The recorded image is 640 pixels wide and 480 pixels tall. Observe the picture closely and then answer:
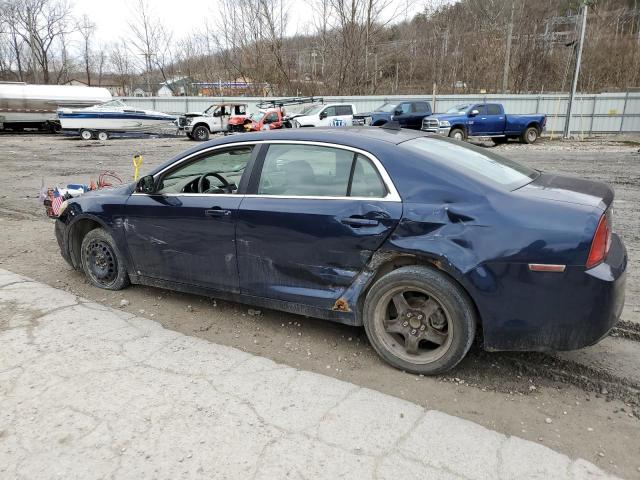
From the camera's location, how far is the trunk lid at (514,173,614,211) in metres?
3.04

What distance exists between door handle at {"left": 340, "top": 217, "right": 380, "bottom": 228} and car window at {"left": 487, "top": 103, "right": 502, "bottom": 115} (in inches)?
757

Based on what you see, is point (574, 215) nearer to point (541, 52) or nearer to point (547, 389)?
point (547, 389)

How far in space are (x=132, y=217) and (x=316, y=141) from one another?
1874mm

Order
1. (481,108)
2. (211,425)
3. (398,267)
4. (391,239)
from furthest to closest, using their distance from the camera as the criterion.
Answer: (481,108) → (398,267) → (391,239) → (211,425)

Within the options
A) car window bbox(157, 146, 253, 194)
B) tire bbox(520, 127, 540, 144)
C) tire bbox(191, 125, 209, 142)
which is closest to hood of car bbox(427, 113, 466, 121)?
tire bbox(520, 127, 540, 144)

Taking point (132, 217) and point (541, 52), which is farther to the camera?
point (541, 52)

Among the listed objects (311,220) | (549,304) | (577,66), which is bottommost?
(549,304)

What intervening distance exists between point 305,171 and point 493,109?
19134 mm

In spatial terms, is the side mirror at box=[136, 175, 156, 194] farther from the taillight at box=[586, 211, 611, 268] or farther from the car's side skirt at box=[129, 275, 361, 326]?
the taillight at box=[586, 211, 611, 268]

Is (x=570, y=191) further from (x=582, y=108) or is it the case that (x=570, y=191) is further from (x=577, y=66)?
(x=582, y=108)

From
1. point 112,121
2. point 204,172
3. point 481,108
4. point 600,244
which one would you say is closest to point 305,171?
point 204,172

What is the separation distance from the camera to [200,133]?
24.6 m

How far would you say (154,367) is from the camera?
11.3 feet

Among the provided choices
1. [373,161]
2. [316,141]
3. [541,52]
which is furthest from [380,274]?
[541,52]
